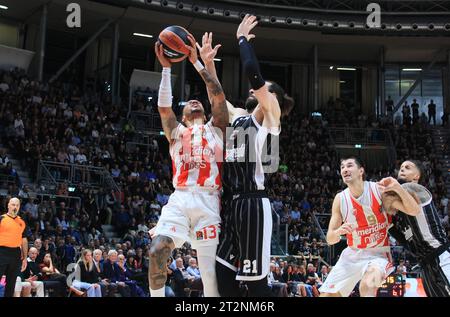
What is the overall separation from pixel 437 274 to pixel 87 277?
7549 mm

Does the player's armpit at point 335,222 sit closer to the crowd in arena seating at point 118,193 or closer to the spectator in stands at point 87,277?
the crowd in arena seating at point 118,193

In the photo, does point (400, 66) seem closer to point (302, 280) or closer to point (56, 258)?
point (302, 280)

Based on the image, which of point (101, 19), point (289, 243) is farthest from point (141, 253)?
point (101, 19)

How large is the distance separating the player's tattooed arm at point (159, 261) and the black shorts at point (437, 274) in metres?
2.53

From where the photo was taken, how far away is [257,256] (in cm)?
482

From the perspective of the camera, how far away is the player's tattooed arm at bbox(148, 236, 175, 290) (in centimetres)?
484

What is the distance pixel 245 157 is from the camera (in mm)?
5109

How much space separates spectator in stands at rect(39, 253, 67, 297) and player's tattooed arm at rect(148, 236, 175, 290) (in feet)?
21.6

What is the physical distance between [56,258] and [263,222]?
9511 millimetres

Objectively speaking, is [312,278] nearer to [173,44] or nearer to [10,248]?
[10,248]

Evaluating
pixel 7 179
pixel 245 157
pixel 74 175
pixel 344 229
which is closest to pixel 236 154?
pixel 245 157

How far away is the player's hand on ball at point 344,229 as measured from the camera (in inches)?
229

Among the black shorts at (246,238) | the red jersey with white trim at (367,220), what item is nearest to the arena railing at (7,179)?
the red jersey with white trim at (367,220)

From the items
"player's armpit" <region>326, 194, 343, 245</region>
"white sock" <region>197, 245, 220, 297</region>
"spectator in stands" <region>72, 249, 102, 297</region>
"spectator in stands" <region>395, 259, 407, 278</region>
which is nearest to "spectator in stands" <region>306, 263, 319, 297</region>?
"spectator in stands" <region>395, 259, 407, 278</region>
